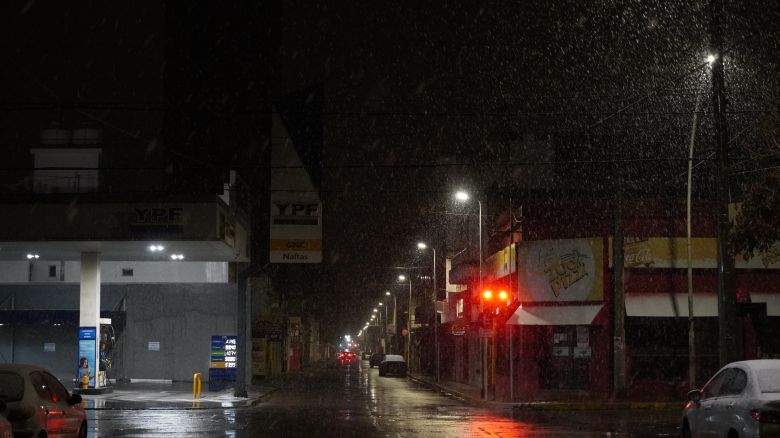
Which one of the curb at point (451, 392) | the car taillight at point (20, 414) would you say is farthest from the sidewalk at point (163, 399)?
the car taillight at point (20, 414)

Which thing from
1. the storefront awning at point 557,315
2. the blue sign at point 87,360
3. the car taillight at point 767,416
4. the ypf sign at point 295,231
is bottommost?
the blue sign at point 87,360

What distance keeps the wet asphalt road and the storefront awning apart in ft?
12.6

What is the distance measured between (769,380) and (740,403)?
0.48m

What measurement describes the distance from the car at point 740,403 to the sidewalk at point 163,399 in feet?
62.6

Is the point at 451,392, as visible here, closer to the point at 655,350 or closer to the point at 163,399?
the point at 655,350

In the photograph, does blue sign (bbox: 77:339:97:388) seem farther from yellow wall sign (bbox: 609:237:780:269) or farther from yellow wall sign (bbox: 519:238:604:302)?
yellow wall sign (bbox: 609:237:780:269)

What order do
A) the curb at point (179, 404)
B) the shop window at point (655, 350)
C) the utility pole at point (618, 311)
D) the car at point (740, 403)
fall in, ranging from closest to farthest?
1. the car at point (740, 403)
2. the curb at point (179, 404)
3. the utility pole at point (618, 311)
4. the shop window at point (655, 350)

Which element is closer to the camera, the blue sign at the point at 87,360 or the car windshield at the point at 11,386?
the car windshield at the point at 11,386

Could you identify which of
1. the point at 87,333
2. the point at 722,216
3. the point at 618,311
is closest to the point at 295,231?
the point at 87,333

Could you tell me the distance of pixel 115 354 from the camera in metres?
48.3

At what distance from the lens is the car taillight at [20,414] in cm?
1254

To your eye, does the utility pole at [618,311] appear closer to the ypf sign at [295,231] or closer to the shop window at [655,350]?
the shop window at [655,350]

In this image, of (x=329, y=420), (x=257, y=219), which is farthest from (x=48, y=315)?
(x=329, y=420)

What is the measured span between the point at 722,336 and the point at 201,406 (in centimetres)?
1685
